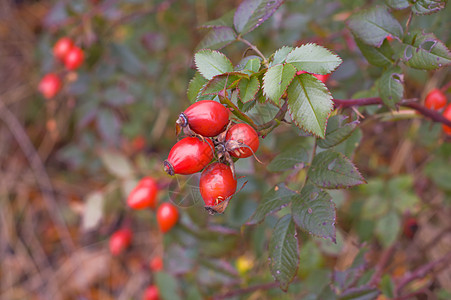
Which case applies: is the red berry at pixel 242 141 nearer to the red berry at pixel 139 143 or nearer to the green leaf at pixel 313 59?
the green leaf at pixel 313 59

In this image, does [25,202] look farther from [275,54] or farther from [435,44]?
[435,44]

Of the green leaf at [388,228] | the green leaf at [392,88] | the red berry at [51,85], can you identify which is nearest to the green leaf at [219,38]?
the green leaf at [392,88]

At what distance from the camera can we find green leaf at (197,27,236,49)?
134cm

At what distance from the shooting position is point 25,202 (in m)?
3.63

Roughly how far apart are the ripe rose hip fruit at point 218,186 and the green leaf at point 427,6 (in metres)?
0.78

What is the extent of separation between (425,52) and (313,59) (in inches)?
16.0

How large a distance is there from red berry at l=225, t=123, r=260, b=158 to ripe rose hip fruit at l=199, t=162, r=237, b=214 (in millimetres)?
53

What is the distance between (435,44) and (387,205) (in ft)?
4.40

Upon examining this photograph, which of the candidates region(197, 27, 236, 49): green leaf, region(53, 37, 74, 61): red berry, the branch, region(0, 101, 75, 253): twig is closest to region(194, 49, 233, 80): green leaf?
region(197, 27, 236, 49): green leaf

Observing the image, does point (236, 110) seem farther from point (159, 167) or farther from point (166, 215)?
point (159, 167)

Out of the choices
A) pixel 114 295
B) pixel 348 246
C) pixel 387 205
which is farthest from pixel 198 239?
pixel 114 295

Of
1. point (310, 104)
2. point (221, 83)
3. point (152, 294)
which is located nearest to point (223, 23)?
point (221, 83)

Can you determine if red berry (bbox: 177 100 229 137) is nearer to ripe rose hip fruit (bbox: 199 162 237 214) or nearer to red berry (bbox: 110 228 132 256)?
ripe rose hip fruit (bbox: 199 162 237 214)

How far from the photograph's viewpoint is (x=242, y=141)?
931 millimetres
